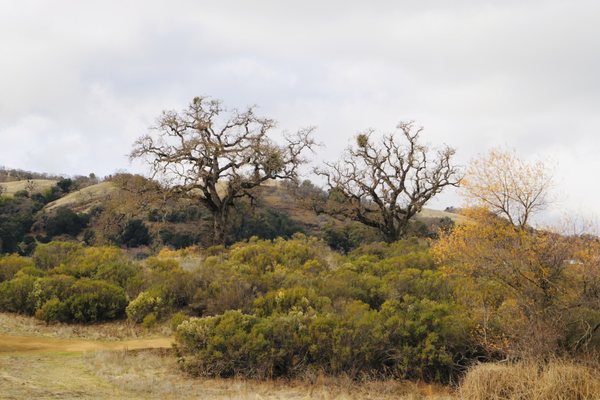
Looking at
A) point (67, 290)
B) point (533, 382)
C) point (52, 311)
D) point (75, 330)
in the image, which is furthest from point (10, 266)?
point (533, 382)

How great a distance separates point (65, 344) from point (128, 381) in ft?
14.2

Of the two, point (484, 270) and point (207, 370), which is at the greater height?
point (484, 270)

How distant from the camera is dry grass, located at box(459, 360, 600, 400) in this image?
941cm

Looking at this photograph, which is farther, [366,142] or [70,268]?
[366,142]

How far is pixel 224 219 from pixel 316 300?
54.2 ft

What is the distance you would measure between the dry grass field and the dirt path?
23 mm

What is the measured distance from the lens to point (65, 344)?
13844mm

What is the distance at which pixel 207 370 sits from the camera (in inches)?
463

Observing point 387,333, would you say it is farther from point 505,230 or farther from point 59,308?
point 59,308

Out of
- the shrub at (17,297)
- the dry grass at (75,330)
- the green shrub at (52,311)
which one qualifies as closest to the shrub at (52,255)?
the shrub at (17,297)

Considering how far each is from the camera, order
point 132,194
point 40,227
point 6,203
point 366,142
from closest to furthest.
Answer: point 132,194 → point 366,142 → point 40,227 → point 6,203

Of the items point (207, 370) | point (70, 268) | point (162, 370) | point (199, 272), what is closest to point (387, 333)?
point (207, 370)

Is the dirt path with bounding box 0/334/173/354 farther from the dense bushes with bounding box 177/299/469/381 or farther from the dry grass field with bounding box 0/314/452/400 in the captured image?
the dense bushes with bounding box 177/299/469/381

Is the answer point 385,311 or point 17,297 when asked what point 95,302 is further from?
point 385,311
